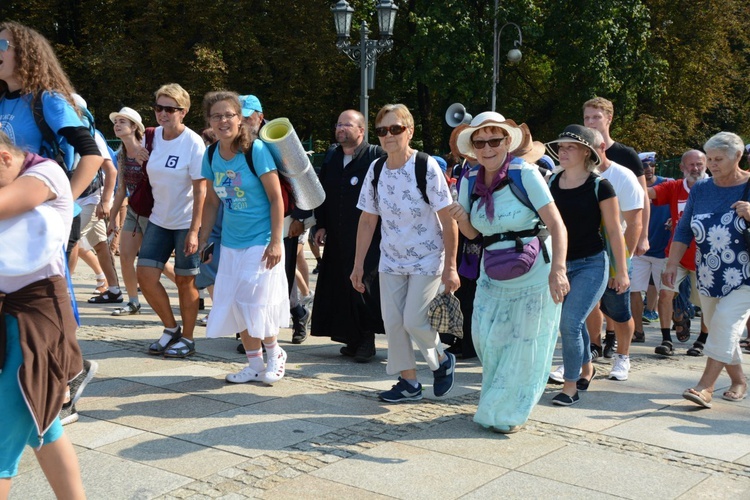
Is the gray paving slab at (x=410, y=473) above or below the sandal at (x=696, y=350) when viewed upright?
below

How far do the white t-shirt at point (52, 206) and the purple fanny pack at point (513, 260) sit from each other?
258cm

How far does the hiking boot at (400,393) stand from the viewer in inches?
230

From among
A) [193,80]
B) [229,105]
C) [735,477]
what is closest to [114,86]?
[193,80]

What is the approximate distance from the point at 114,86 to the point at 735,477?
23922mm

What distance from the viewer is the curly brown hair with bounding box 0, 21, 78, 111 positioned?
445cm

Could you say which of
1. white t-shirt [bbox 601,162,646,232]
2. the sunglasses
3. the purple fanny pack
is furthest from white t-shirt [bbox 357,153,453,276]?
white t-shirt [bbox 601,162,646,232]

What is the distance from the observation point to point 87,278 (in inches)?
470

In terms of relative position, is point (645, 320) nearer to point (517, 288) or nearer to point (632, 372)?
point (632, 372)

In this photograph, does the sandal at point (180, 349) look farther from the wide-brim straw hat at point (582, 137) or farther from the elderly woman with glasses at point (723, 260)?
the elderly woman with glasses at point (723, 260)

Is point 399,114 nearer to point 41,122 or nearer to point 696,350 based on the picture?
point 41,122

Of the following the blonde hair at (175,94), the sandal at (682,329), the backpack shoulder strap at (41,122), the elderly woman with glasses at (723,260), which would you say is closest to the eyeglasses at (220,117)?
the blonde hair at (175,94)

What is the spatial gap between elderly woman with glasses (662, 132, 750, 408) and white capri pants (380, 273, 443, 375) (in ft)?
5.62

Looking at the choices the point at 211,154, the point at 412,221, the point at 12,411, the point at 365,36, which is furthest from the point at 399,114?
the point at 365,36

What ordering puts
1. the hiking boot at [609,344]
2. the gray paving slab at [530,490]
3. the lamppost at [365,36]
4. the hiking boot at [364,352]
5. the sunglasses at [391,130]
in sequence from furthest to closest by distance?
the lamppost at [365,36] < the hiking boot at [609,344] < the hiking boot at [364,352] < the sunglasses at [391,130] < the gray paving slab at [530,490]
